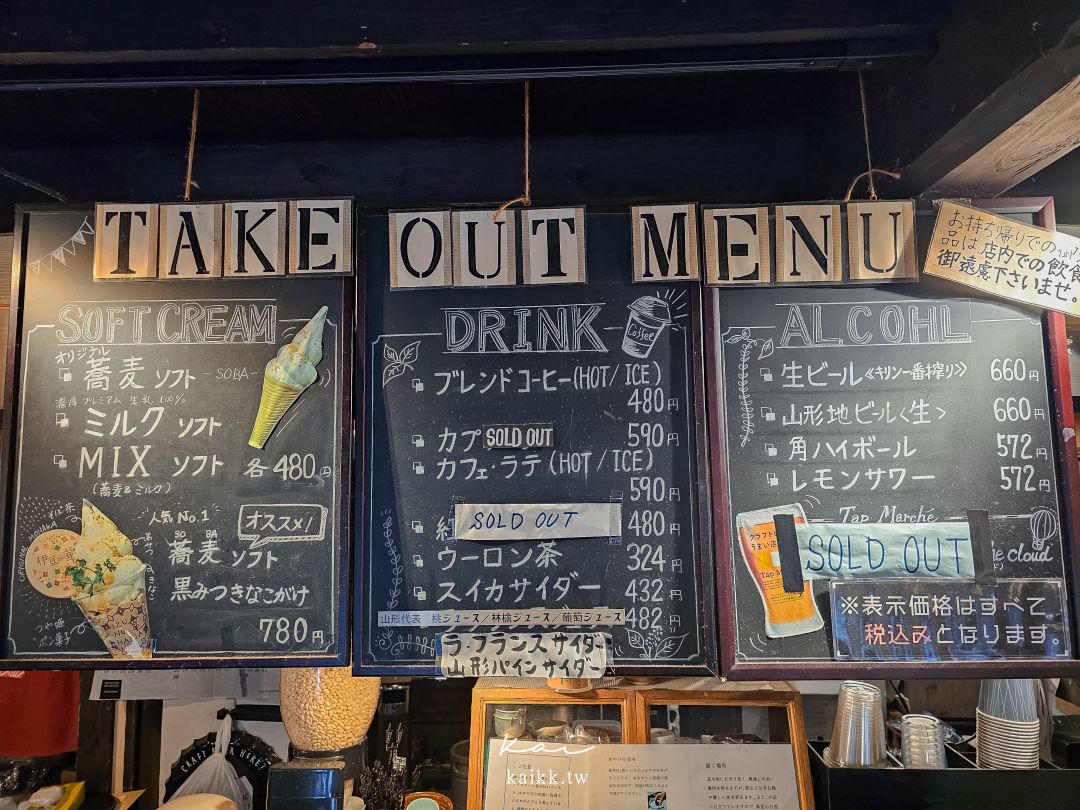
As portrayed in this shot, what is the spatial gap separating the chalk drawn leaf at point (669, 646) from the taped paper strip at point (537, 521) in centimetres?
32

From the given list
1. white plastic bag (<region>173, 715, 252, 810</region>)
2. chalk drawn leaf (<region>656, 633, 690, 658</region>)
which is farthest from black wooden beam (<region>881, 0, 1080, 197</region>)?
white plastic bag (<region>173, 715, 252, 810</region>)

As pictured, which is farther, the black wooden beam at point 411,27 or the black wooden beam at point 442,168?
the black wooden beam at point 442,168

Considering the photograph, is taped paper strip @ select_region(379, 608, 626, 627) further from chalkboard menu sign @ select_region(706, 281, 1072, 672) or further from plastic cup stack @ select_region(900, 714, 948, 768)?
plastic cup stack @ select_region(900, 714, 948, 768)

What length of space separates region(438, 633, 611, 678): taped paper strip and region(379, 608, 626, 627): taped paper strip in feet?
0.10

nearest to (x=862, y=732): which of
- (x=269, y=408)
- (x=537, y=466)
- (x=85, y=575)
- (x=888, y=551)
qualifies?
(x=888, y=551)

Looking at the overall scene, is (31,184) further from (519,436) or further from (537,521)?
(537,521)

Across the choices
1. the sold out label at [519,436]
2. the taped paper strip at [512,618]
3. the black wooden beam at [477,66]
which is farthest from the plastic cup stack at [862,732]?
the black wooden beam at [477,66]

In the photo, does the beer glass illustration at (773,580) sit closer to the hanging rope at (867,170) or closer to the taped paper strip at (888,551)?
the taped paper strip at (888,551)

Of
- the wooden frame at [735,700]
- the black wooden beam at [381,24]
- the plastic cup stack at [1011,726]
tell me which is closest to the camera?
the black wooden beam at [381,24]

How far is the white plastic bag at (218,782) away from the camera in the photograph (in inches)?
116

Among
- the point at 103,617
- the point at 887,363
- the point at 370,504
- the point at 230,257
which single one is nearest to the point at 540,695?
the point at 370,504

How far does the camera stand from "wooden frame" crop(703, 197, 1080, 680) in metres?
1.94

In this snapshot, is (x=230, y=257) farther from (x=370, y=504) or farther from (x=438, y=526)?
(x=438, y=526)

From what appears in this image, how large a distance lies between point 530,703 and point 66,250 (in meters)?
1.99
